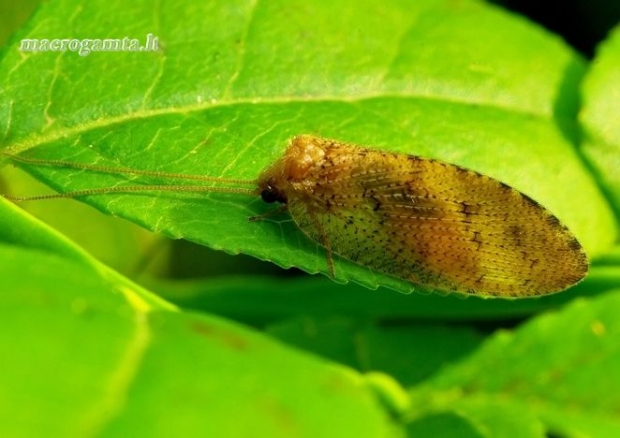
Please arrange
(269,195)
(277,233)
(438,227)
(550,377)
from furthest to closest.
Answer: (438,227)
(269,195)
(277,233)
(550,377)

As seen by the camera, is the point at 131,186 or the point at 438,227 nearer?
the point at 131,186

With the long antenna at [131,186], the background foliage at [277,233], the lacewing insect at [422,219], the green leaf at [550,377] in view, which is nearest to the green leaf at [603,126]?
the background foliage at [277,233]

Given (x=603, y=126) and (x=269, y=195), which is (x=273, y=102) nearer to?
(x=269, y=195)

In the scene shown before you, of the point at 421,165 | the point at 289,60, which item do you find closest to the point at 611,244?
the point at 421,165

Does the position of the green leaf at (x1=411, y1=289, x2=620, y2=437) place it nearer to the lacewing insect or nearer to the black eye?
the lacewing insect

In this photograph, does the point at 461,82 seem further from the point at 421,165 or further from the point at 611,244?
the point at 611,244

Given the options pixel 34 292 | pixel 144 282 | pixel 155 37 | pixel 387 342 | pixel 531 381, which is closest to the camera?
pixel 34 292

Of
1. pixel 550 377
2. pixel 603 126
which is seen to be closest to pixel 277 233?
pixel 550 377
